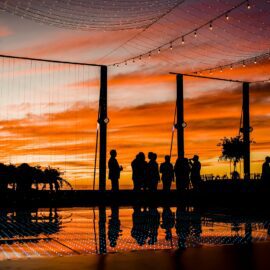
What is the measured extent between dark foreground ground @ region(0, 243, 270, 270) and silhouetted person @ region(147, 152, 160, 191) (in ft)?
31.3

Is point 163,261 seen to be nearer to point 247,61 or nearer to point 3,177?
point 3,177

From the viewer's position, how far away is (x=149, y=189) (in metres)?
14.5

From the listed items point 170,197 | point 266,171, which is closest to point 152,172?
point 170,197

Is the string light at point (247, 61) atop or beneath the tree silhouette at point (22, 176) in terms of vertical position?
atop

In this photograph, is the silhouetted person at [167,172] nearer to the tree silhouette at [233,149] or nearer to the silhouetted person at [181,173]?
the silhouetted person at [181,173]

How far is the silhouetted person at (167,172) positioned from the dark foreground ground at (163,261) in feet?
34.4

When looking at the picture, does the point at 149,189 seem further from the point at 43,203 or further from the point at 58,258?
the point at 58,258

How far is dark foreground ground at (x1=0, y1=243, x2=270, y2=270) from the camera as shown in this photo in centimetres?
358

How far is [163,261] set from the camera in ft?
12.6

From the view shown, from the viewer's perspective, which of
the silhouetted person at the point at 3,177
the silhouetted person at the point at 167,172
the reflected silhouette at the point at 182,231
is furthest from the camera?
the silhouetted person at the point at 3,177

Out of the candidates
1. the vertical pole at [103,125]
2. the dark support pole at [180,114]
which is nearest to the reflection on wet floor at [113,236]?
the vertical pole at [103,125]

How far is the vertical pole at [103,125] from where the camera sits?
675 inches

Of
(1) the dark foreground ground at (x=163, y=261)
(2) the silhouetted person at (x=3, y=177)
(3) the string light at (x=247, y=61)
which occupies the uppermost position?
(3) the string light at (x=247, y=61)

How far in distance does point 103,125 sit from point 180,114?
513cm
